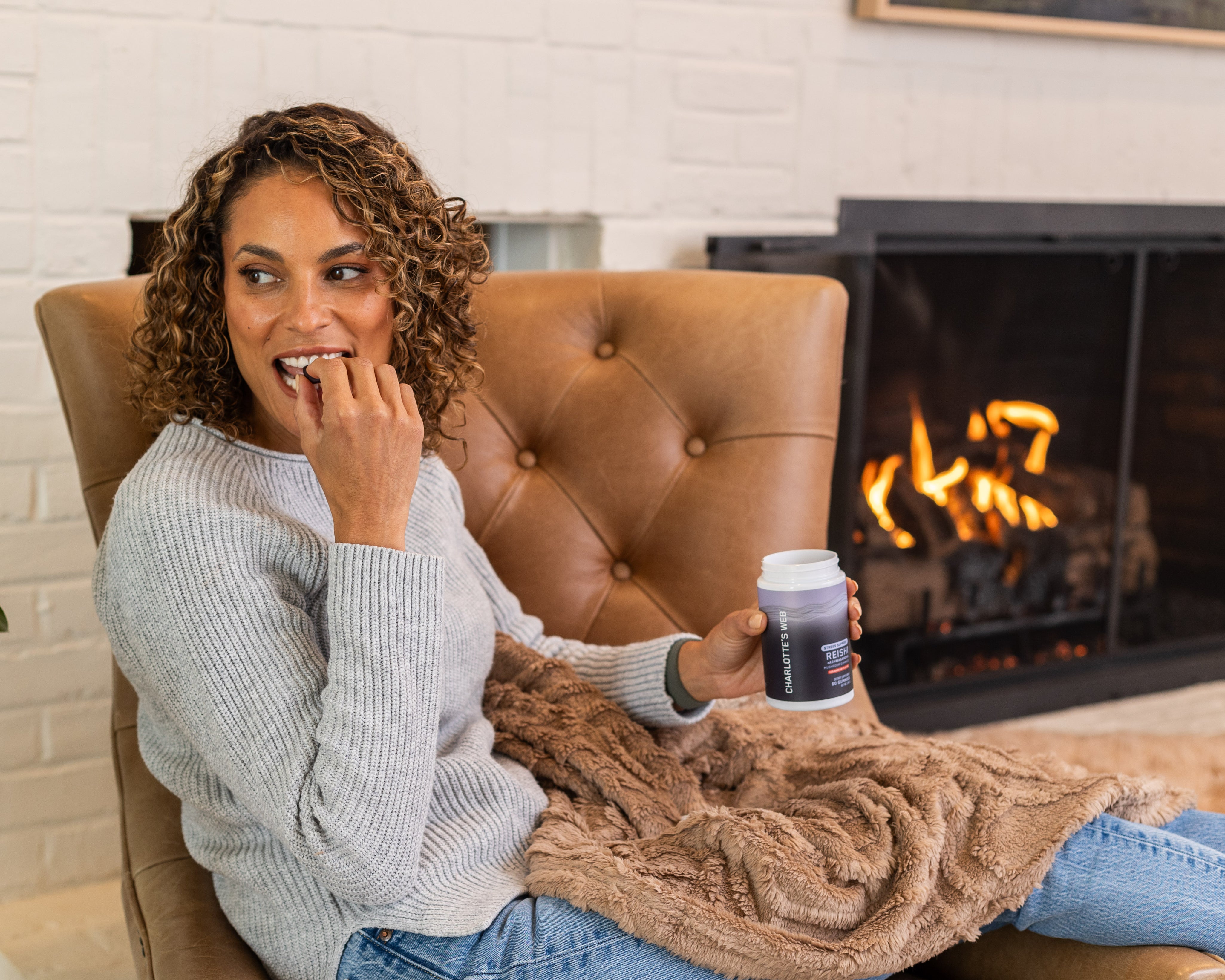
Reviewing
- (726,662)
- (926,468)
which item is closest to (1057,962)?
(726,662)

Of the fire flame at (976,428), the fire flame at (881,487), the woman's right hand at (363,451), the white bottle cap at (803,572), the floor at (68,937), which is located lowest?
the floor at (68,937)

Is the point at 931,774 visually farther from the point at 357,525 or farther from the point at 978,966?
the point at 357,525

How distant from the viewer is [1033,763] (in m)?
1.11

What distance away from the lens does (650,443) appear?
1.46 m

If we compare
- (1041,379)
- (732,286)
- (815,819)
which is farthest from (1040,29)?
(815,819)

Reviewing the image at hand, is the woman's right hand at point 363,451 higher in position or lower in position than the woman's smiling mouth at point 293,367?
lower

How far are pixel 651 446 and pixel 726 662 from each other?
0.36 m

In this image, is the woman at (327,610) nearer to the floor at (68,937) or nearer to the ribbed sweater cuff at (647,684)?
the ribbed sweater cuff at (647,684)

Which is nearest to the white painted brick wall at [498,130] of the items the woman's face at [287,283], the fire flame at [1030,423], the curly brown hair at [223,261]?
the fire flame at [1030,423]

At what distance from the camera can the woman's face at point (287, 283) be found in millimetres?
1024

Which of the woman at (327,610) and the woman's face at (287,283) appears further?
the woman's face at (287,283)

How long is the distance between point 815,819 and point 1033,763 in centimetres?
23

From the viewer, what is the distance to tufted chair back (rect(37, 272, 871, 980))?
56.7 inches

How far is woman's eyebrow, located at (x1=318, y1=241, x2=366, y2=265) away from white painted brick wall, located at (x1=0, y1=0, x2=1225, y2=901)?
68 centimetres
